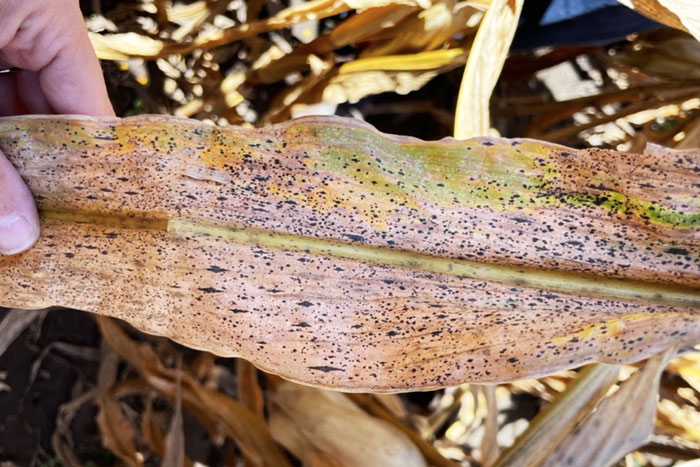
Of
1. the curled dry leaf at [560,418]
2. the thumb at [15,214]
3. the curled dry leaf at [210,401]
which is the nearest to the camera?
the thumb at [15,214]

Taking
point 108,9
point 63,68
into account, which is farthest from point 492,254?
point 108,9

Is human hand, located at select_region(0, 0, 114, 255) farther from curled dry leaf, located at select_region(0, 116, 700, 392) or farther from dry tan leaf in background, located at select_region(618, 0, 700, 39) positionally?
dry tan leaf in background, located at select_region(618, 0, 700, 39)

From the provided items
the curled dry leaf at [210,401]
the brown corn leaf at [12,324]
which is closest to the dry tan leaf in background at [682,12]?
the curled dry leaf at [210,401]

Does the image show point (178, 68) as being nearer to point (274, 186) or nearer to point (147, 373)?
point (147, 373)

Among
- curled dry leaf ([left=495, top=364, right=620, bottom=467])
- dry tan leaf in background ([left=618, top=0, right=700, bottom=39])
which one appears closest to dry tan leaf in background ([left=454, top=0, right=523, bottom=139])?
dry tan leaf in background ([left=618, top=0, right=700, bottom=39])

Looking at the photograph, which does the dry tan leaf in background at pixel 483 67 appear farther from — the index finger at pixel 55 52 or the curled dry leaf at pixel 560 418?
the index finger at pixel 55 52

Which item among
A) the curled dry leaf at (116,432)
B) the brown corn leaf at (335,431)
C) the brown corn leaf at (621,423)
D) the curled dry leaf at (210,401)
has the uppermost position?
the brown corn leaf at (621,423)
